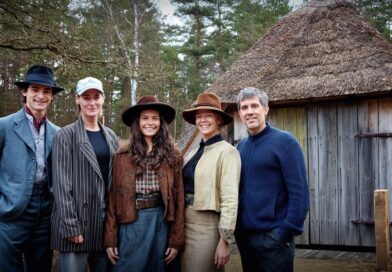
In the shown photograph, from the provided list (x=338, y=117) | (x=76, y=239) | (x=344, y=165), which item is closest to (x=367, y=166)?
(x=344, y=165)

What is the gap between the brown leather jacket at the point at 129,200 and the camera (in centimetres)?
297

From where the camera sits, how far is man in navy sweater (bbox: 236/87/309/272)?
2.84 meters

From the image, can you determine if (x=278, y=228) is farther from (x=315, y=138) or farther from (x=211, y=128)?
(x=315, y=138)

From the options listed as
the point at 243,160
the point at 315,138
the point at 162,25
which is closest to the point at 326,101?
the point at 315,138

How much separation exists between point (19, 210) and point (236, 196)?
1.59m

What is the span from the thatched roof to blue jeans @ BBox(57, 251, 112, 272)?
14.6ft

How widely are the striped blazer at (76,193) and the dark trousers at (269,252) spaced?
3.67 ft

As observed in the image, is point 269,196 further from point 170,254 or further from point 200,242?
point 170,254

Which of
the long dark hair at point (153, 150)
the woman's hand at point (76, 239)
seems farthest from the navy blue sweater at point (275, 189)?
the woman's hand at point (76, 239)

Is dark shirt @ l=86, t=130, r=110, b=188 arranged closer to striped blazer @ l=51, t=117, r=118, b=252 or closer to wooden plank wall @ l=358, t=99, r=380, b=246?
striped blazer @ l=51, t=117, r=118, b=252

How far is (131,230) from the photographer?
9.78 ft

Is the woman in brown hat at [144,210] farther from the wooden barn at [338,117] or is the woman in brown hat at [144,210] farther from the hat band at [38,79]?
the wooden barn at [338,117]

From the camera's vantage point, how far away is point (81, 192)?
9.67 ft

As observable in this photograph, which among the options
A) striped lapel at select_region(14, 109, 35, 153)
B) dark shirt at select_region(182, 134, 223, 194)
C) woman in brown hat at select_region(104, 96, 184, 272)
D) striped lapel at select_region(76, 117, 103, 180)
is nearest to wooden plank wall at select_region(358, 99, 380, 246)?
dark shirt at select_region(182, 134, 223, 194)
